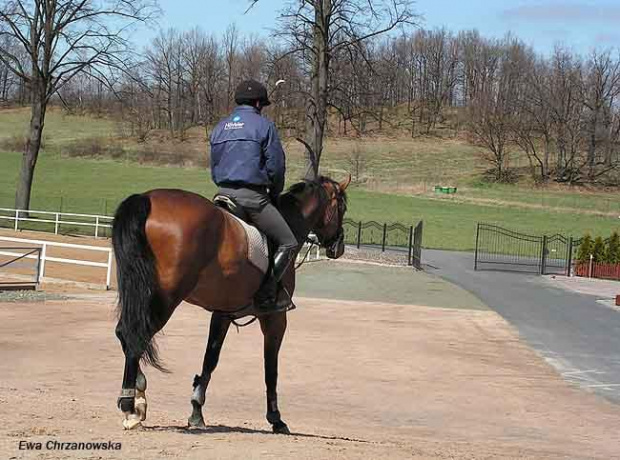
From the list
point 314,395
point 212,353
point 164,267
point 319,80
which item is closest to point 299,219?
point 212,353

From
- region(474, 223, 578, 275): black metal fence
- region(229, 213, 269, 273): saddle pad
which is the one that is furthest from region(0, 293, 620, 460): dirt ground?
region(474, 223, 578, 275): black metal fence

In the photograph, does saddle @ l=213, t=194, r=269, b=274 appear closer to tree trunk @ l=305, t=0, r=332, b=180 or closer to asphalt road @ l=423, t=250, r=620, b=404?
asphalt road @ l=423, t=250, r=620, b=404

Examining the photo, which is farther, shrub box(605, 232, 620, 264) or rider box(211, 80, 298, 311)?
shrub box(605, 232, 620, 264)

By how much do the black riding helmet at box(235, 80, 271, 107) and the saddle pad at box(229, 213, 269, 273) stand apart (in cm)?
107

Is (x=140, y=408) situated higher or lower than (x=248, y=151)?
lower

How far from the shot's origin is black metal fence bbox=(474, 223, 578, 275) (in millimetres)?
41938

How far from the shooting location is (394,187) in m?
69.1

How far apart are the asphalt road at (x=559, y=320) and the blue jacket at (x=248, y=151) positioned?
7.59 m

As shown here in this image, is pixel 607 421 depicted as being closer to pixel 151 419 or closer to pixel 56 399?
pixel 151 419

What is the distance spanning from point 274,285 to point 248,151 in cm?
116

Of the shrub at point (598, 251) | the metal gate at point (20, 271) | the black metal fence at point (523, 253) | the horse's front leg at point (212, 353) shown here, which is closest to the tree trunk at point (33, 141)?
the metal gate at point (20, 271)

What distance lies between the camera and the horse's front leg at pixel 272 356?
7.94 meters

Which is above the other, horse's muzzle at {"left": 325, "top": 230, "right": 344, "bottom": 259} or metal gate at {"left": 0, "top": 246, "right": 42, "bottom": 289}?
horse's muzzle at {"left": 325, "top": 230, "right": 344, "bottom": 259}

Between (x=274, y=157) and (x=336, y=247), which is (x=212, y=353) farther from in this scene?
(x=274, y=157)
